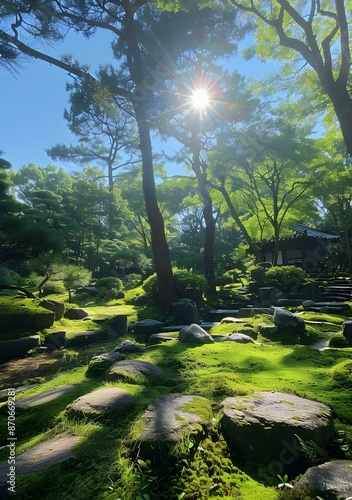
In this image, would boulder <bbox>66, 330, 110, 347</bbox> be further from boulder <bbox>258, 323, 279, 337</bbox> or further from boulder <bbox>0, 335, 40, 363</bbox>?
boulder <bbox>258, 323, 279, 337</bbox>

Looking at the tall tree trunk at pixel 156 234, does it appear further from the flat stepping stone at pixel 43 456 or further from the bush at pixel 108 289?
the flat stepping stone at pixel 43 456

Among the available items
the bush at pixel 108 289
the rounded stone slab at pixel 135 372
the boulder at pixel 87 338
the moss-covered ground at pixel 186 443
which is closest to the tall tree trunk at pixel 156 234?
the boulder at pixel 87 338

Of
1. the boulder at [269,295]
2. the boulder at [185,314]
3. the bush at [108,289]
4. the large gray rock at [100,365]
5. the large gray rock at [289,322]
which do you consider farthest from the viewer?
the bush at [108,289]

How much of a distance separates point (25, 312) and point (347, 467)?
649cm

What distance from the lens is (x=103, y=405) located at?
216 centimetres

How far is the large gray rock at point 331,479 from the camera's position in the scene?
1285 millimetres

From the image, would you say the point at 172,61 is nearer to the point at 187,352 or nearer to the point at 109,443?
the point at 187,352

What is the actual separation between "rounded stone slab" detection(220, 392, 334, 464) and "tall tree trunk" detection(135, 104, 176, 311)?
296 inches

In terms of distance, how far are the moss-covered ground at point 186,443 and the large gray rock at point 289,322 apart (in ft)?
3.91

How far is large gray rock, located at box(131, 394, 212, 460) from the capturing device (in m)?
1.59

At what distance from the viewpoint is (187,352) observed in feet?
12.9

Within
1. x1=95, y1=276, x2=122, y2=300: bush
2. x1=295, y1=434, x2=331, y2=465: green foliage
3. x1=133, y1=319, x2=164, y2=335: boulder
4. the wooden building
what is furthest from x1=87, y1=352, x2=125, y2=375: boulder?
the wooden building

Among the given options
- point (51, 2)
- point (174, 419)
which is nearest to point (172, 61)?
point (51, 2)

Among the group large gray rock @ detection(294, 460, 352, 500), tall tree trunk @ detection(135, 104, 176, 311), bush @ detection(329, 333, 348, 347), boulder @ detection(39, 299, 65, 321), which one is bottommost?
bush @ detection(329, 333, 348, 347)
